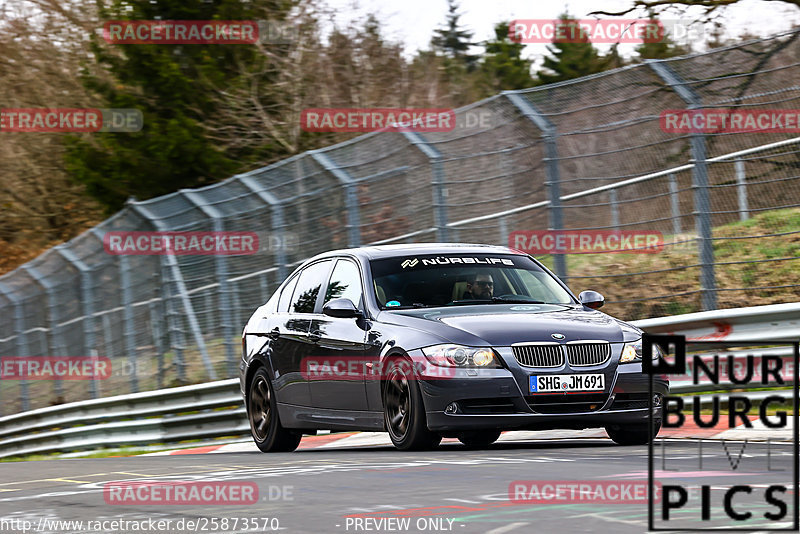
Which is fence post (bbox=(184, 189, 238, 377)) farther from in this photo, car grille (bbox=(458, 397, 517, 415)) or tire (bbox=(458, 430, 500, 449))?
car grille (bbox=(458, 397, 517, 415))

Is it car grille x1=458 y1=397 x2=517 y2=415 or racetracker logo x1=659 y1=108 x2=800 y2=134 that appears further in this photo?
racetracker logo x1=659 y1=108 x2=800 y2=134

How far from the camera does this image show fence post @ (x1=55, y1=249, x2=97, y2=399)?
70.7 ft

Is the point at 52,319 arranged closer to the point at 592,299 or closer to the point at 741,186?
the point at 741,186

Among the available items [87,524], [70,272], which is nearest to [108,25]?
[70,272]

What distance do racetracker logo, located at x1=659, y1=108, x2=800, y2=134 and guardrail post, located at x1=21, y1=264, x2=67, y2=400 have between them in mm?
13721

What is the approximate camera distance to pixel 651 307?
13.0 metres

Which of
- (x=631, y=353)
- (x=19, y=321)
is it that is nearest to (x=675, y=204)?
(x=631, y=353)

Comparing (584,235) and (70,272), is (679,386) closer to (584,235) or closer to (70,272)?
(584,235)

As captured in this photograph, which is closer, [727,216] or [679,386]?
[679,386]

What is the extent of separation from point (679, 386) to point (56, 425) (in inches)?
467

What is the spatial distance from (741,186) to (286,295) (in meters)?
3.95

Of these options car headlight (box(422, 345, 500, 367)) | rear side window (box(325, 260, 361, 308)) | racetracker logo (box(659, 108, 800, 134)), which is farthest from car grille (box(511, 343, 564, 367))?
racetracker logo (box(659, 108, 800, 134))

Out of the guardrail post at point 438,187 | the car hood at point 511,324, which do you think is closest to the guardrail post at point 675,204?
the car hood at point 511,324

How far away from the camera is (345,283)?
1110 cm
